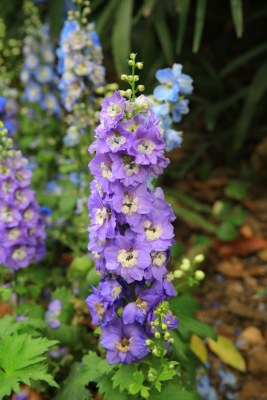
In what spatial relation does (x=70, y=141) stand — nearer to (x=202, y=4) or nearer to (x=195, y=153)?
(x=202, y=4)

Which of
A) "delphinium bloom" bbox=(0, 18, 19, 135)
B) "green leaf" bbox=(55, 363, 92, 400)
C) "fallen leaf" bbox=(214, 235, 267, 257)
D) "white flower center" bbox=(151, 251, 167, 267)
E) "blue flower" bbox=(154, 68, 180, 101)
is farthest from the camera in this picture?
"fallen leaf" bbox=(214, 235, 267, 257)

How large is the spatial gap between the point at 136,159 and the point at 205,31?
3.11 meters

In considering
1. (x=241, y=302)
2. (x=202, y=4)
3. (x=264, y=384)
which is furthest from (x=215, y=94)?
(x=264, y=384)

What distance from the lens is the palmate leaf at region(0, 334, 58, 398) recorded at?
163cm

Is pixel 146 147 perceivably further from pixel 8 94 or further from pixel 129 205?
pixel 8 94

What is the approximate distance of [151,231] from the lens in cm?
161

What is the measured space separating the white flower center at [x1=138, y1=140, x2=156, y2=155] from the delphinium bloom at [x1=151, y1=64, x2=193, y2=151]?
0.63m

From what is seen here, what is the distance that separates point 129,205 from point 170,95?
717 millimetres

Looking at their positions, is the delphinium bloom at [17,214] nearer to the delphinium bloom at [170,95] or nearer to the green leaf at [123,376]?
the delphinium bloom at [170,95]

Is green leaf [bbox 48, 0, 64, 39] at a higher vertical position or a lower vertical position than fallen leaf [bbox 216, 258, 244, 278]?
higher

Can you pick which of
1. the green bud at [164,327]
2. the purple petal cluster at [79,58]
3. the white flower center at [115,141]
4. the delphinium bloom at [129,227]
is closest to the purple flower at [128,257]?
the delphinium bloom at [129,227]

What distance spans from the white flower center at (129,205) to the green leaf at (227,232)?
195 centimetres

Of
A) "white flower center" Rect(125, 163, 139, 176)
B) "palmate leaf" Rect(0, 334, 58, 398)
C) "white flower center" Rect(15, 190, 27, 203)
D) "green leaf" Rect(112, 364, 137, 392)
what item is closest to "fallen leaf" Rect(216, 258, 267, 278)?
"white flower center" Rect(15, 190, 27, 203)

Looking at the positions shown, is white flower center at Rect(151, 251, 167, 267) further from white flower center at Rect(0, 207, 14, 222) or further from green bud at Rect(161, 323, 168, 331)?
white flower center at Rect(0, 207, 14, 222)
